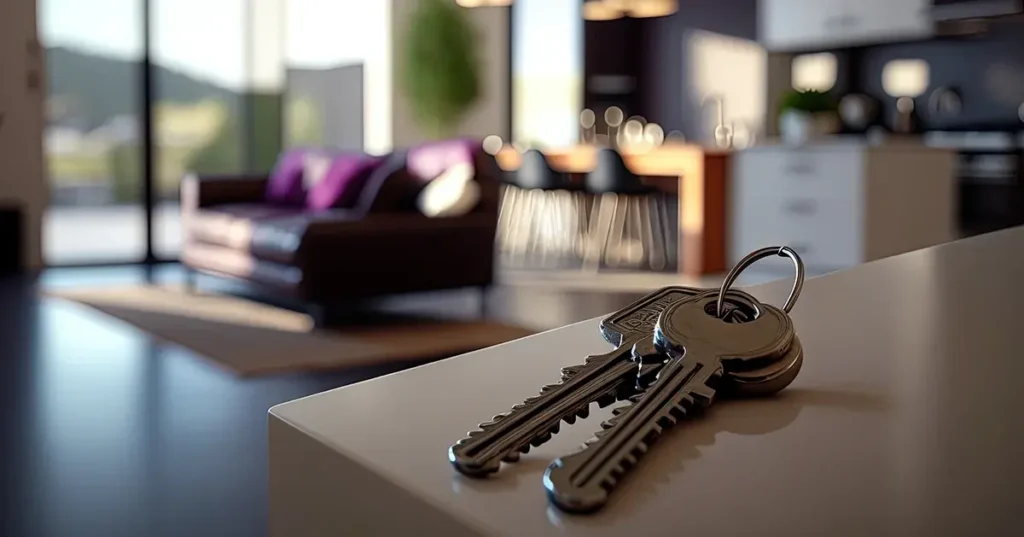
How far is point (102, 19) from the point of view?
314 inches

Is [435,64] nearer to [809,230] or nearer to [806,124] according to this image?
[806,124]

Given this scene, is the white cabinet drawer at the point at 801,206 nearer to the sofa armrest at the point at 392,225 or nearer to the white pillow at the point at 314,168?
the sofa armrest at the point at 392,225

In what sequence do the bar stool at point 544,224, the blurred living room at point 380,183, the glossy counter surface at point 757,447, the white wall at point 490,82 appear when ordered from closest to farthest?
1. the glossy counter surface at point 757,447
2. the blurred living room at point 380,183
3. the bar stool at point 544,224
4. the white wall at point 490,82

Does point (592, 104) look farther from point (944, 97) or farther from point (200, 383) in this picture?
point (200, 383)

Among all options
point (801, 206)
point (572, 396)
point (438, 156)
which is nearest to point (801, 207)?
point (801, 206)

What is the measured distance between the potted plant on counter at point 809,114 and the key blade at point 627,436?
6.84m

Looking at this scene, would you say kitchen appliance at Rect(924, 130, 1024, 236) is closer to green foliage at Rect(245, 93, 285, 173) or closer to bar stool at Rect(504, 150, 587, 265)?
bar stool at Rect(504, 150, 587, 265)

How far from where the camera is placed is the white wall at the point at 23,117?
24.8 ft

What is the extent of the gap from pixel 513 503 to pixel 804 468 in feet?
0.40

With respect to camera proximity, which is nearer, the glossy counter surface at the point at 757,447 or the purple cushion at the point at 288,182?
the glossy counter surface at the point at 757,447

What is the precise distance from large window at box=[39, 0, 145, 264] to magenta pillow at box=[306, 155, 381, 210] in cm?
259

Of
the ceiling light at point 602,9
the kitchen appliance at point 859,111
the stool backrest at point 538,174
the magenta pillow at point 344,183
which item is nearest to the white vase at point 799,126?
the kitchen appliance at point 859,111

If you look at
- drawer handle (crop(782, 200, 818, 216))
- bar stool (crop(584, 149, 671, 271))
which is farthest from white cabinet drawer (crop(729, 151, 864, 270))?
bar stool (crop(584, 149, 671, 271))

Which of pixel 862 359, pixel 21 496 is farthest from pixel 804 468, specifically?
pixel 21 496
